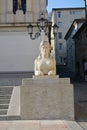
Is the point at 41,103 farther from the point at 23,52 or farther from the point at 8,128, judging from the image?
the point at 23,52

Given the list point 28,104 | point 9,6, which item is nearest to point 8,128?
point 28,104

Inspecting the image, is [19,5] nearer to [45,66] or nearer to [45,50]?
[45,50]

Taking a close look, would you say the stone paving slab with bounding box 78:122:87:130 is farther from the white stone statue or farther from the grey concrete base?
the grey concrete base

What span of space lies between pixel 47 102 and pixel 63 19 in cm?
5677

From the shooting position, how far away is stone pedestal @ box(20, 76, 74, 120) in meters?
10.5

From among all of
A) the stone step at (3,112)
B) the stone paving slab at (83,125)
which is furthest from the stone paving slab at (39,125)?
the stone step at (3,112)

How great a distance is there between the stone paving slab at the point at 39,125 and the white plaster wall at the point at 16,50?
11426mm

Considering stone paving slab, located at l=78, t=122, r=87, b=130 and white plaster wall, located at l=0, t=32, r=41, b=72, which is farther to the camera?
white plaster wall, located at l=0, t=32, r=41, b=72

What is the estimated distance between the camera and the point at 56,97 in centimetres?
1052

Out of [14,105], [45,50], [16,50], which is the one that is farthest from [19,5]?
[14,105]

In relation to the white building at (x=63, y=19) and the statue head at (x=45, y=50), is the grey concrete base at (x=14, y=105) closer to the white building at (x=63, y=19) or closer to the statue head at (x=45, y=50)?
the statue head at (x=45, y=50)

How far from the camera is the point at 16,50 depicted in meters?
21.6

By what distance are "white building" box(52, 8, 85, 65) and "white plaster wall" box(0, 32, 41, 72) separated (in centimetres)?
4378

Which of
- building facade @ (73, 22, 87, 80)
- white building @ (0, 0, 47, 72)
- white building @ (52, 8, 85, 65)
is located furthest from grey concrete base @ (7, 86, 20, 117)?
white building @ (52, 8, 85, 65)
